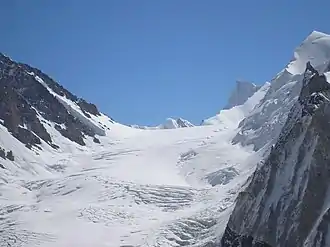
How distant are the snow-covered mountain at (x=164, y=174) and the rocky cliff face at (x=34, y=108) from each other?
32cm

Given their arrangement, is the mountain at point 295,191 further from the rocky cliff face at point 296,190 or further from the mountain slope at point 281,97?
the mountain slope at point 281,97

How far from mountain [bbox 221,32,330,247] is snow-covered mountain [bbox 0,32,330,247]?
73 millimetres

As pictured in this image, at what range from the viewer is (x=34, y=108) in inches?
4299

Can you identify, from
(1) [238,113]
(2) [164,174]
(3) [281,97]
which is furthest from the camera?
(1) [238,113]

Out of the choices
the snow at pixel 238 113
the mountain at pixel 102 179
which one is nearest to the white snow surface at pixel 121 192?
the mountain at pixel 102 179

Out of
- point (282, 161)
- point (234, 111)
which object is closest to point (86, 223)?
point (282, 161)

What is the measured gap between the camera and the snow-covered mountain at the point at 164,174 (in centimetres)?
3022

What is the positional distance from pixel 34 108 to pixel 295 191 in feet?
284

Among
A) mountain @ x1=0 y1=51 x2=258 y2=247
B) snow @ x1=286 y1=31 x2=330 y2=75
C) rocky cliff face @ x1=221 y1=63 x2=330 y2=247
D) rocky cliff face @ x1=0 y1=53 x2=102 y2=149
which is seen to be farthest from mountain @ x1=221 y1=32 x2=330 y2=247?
snow @ x1=286 y1=31 x2=330 y2=75

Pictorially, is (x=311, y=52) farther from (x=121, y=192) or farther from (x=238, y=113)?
(x=238, y=113)

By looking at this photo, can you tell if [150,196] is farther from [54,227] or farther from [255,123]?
[255,123]

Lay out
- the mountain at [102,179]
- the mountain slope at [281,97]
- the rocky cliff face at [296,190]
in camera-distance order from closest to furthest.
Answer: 1. the rocky cliff face at [296,190]
2. the mountain at [102,179]
3. the mountain slope at [281,97]

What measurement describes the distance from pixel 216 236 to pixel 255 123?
5683cm

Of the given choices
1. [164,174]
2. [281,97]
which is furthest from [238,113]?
[164,174]
